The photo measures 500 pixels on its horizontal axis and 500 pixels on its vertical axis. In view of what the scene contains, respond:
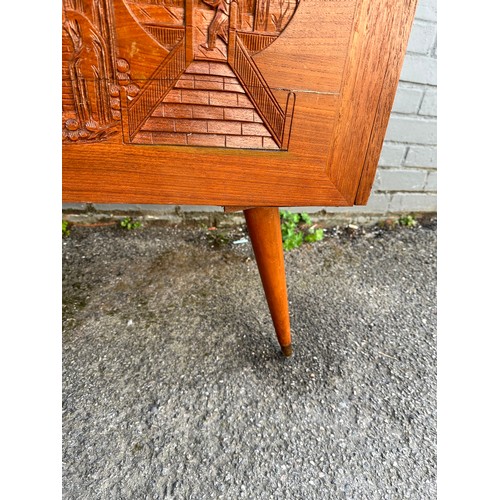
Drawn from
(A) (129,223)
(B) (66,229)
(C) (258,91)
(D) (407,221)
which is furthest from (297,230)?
(C) (258,91)

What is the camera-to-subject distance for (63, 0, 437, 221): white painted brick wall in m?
1.44

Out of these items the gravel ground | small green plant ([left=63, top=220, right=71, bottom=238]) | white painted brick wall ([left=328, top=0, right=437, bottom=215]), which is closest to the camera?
the gravel ground

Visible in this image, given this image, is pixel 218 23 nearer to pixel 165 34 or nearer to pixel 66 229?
pixel 165 34

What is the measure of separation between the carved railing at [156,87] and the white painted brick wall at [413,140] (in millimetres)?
1027

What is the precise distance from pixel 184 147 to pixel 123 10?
0.21 m

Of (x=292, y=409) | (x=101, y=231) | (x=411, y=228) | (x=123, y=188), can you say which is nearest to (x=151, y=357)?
(x=292, y=409)

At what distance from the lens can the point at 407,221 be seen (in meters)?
A: 1.82

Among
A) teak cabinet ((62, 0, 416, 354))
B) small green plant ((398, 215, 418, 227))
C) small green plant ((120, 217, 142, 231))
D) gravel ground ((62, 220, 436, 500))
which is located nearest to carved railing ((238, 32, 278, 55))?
teak cabinet ((62, 0, 416, 354))

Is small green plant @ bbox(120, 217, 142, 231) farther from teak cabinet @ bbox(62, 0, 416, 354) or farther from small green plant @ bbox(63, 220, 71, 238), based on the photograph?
teak cabinet @ bbox(62, 0, 416, 354)

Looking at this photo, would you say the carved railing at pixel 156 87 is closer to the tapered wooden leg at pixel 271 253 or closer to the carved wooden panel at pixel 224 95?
the carved wooden panel at pixel 224 95

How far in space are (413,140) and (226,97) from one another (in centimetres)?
127

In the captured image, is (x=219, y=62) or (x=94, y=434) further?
(x=94, y=434)

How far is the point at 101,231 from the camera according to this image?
1600mm

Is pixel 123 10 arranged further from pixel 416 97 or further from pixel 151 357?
pixel 416 97
